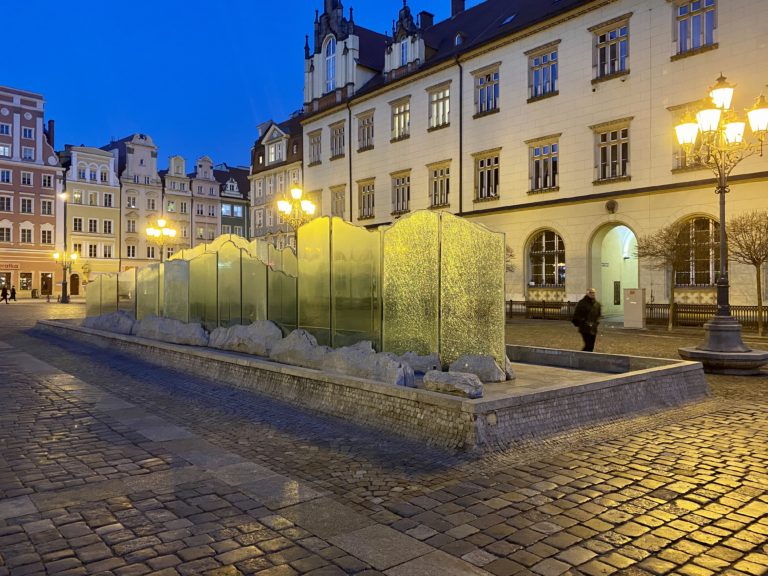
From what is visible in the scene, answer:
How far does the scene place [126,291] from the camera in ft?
71.1

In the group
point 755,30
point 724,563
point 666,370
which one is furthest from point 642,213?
point 724,563

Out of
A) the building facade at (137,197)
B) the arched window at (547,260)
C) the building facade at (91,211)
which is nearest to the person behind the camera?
the arched window at (547,260)

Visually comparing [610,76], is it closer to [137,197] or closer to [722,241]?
[722,241]

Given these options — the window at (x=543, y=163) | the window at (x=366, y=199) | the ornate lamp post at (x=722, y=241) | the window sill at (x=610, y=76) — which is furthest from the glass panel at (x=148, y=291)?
the window at (x=366, y=199)

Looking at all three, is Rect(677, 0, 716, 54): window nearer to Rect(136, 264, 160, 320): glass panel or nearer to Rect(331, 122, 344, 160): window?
Rect(136, 264, 160, 320): glass panel

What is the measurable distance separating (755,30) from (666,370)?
20.9 m

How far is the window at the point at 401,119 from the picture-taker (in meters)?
38.5

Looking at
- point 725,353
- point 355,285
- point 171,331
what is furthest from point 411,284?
point 171,331

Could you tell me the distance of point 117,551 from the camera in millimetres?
4004

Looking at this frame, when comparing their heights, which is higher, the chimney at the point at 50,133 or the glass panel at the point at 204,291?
the chimney at the point at 50,133

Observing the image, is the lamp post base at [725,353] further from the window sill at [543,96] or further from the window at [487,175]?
the window at [487,175]

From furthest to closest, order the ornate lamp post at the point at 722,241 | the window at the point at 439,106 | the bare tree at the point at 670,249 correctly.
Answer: the window at the point at 439,106
the bare tree at the point at 670,249
the ornate lamp post at the point at 722,241

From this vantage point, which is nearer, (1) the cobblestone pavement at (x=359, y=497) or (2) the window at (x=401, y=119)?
(1) the cobblestone pavement at (x=359, y=497)

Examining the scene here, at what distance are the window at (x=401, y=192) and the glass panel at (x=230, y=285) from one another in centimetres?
2369
